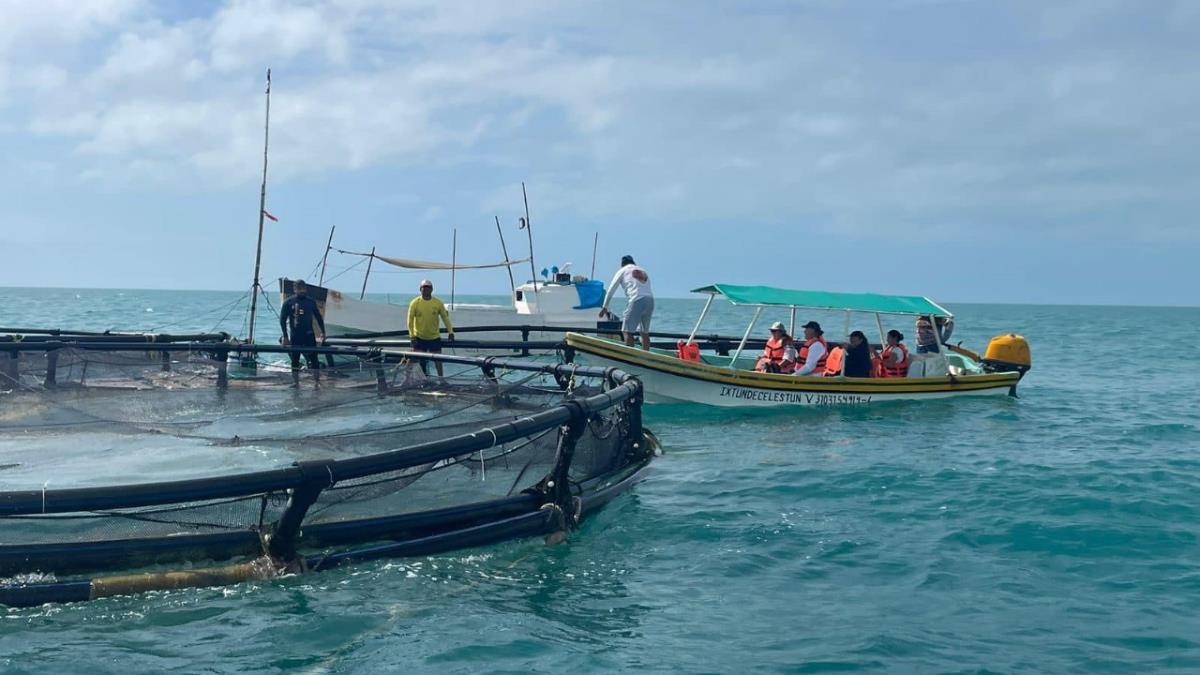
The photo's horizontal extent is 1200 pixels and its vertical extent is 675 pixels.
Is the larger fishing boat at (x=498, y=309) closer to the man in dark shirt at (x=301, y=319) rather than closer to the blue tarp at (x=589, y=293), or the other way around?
the blue tarp at (x=589, y=293)

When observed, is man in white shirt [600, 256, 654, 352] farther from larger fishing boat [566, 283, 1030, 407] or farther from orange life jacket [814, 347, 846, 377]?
orange life jacket [814, 347, 846, 377]

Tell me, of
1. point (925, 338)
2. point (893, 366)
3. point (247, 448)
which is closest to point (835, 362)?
point (893, 366)

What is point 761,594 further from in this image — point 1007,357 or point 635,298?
point 1007,357

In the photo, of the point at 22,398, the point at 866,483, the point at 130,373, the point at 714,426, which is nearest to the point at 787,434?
the point at 714,426

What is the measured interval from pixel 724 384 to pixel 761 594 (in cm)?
1014

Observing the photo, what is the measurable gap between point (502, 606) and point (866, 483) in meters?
6.58

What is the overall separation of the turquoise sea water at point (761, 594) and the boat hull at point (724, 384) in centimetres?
376

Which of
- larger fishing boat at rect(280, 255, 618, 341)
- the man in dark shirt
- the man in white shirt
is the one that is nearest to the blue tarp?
larger fishing boat at rect(280, 255, 618, 341)

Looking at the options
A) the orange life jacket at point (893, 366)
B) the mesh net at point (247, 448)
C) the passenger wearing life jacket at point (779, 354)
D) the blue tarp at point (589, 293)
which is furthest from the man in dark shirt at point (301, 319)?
the blue tarp at point (589, 293)

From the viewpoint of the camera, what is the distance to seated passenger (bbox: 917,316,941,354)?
69.1 feet

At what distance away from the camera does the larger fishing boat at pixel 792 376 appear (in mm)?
17797

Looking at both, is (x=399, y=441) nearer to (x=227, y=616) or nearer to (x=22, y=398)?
(x=227, y=616)

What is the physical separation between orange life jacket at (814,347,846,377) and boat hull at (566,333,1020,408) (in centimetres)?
31

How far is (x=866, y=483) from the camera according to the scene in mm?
12555
